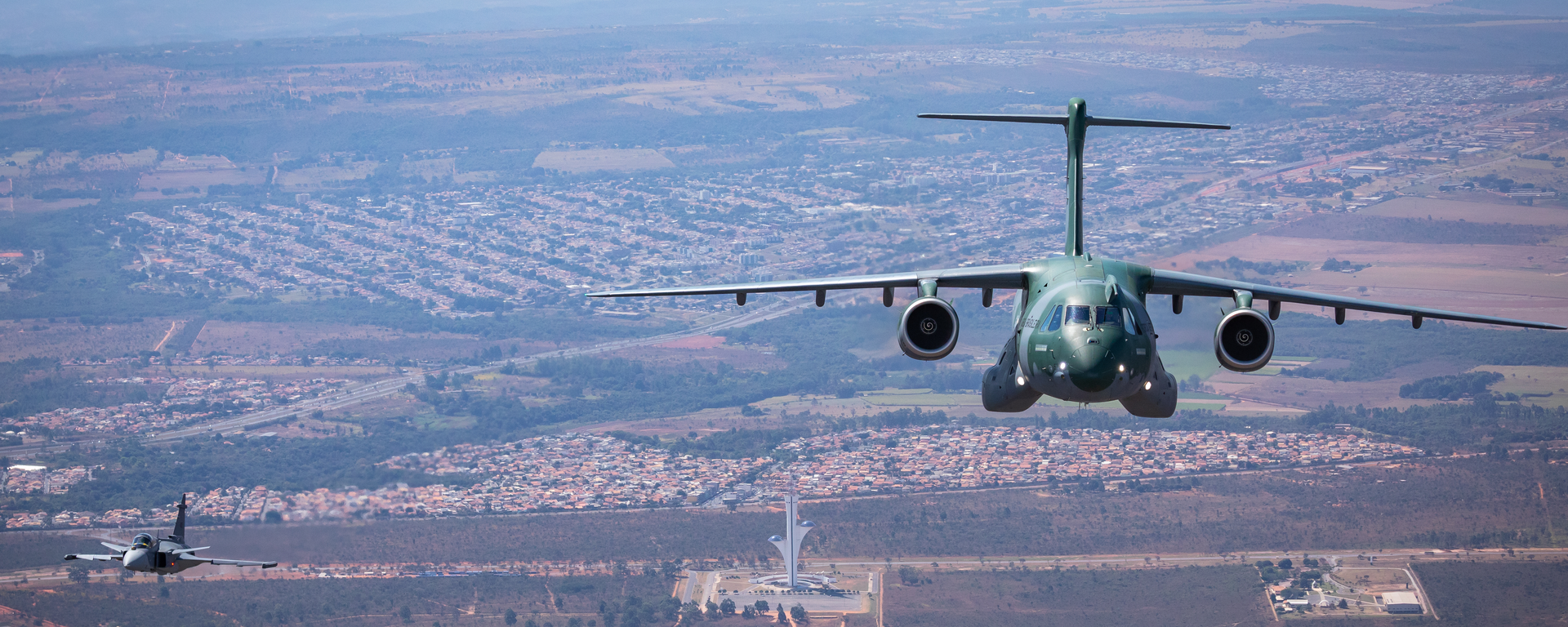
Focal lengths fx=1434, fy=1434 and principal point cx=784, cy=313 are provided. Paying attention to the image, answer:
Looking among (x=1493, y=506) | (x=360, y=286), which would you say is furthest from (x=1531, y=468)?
(x=360, y=286)

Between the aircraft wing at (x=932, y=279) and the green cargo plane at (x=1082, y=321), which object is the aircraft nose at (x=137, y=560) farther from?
the green cargo plane at (x=1082, y=321)

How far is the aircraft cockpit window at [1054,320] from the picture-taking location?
81.9 feet

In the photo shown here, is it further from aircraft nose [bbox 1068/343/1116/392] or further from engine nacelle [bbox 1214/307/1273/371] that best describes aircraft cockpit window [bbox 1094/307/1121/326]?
engine nacelle [bbox 1214/307/1273/371]

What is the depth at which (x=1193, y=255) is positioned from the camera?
483 feet

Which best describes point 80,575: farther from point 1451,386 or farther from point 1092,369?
point 1451,386

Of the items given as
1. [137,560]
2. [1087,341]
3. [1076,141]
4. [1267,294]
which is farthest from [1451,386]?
[137,560]

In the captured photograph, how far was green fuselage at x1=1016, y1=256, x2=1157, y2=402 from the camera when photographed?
79.3 ft

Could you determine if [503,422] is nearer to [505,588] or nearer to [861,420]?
[861,420]

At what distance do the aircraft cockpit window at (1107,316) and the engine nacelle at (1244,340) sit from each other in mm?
2774

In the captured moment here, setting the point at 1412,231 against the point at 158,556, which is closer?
the point at 158,556

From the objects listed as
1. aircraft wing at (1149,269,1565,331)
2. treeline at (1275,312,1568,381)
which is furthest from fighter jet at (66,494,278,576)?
treeline at (1275,312,1568,381)

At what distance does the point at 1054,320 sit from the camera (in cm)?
2508

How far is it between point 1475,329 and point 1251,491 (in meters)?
49.8

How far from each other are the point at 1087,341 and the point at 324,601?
211ft
